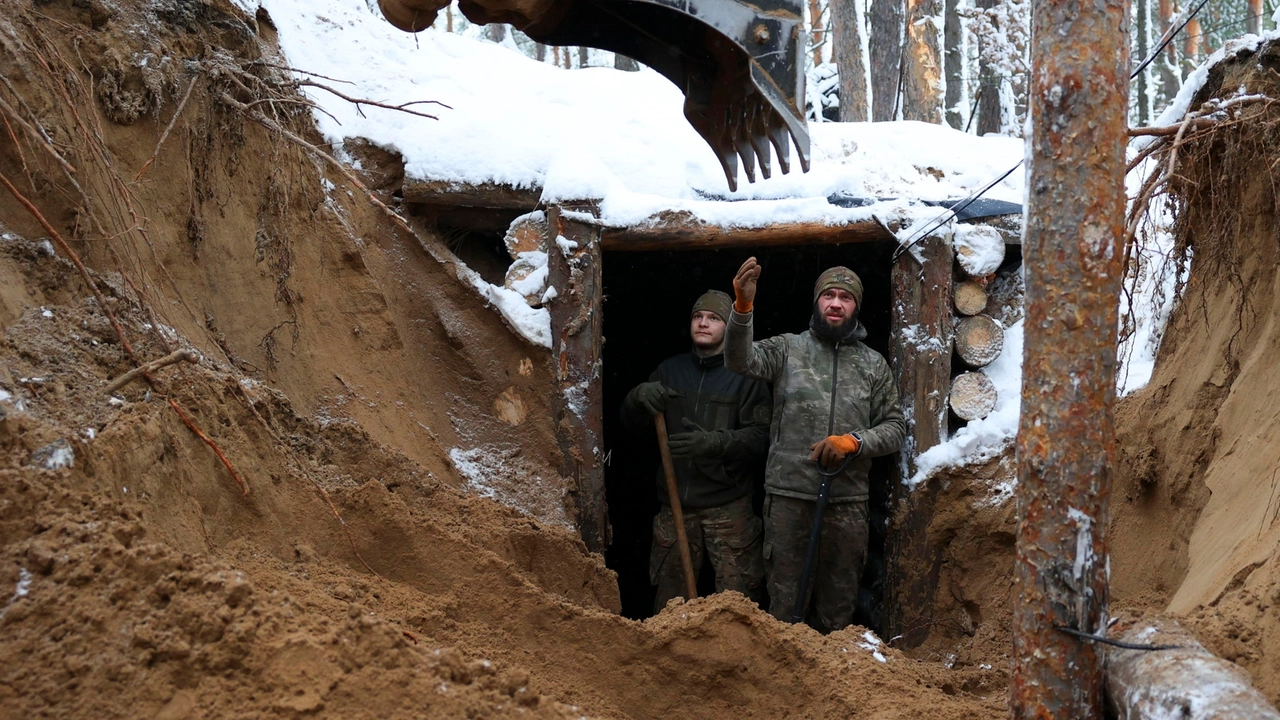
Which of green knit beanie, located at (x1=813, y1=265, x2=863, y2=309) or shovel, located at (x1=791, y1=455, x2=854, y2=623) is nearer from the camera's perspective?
shovel, located at (x1=791, y1=455, x2=854, y2=623)

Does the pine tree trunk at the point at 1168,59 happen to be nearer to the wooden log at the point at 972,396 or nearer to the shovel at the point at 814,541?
the wooden log at the point at 972,396

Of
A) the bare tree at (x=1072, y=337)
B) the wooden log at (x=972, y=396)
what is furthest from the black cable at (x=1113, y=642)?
the wooden log at (x=972, y=396)

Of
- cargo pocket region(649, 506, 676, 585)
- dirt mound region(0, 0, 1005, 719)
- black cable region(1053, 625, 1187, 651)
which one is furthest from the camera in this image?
cargo pocket region(649, 506, 676, 585)

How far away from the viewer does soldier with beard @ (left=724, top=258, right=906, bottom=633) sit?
5480 millimetres

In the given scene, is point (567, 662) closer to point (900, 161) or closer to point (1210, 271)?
point (1210, 271)

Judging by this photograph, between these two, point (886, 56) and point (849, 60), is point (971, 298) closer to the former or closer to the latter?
point (886, 56)

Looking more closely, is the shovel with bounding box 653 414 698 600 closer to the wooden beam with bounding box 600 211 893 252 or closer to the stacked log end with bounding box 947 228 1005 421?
the wooden beam with bounding box 600 211 893 252

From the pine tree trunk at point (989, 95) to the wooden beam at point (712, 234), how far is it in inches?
230

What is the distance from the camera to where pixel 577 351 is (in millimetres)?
5262

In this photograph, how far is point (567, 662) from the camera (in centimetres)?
298

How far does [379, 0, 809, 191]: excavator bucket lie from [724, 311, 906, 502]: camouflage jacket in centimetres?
211

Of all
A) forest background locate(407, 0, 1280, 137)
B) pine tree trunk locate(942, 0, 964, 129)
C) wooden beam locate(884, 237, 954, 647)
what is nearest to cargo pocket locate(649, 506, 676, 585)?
wooden beam locate(884, 237, 954, 647)

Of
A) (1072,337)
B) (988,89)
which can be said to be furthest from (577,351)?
(988,89)

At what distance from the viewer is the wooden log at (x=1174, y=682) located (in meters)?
2.17
